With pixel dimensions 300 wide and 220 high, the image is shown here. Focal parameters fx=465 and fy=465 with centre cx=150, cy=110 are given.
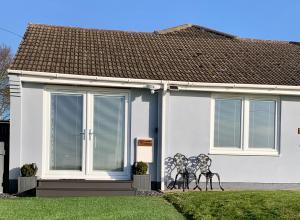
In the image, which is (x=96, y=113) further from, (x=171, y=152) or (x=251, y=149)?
(x=251, y=149)

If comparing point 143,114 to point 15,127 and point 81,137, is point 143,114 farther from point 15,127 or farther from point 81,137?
point 15,127

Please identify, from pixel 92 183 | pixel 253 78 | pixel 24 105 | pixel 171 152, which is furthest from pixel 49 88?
pixel 253 78

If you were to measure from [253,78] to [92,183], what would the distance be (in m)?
5.47

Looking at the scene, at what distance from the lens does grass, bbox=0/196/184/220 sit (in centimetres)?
866

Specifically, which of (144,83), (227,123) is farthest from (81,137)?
(227,123)

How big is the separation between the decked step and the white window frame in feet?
2.09

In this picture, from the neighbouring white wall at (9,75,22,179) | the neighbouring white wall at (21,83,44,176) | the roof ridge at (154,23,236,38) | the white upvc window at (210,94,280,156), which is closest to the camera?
the neighbouring white wall at (9,75,22,179)

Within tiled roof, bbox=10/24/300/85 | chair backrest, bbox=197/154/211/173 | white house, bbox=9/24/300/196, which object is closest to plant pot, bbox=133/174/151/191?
white house, bbox=9/24/300/196

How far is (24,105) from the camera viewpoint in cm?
1182

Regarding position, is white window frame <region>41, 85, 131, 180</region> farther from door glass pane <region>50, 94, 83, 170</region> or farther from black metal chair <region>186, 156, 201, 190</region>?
black metal chair <region>186, 156, 201, 190</region>

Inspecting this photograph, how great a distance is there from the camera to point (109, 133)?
1243cm

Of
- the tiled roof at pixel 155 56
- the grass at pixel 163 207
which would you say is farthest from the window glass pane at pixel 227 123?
the grass at pixel 163 207

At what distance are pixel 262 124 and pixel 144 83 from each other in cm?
365

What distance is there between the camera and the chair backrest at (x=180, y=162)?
491 inches
